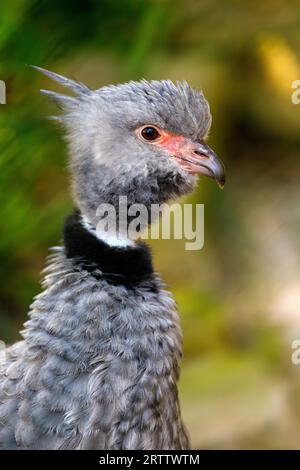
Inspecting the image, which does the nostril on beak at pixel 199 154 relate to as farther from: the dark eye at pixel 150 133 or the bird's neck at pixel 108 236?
the bird's neck at pixel 108 236

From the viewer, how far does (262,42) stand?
4.11 metres

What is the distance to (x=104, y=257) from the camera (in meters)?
1.63

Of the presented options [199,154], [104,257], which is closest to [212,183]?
[199,154]

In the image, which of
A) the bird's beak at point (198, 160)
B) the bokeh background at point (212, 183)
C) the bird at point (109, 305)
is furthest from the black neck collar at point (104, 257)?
the bokeh background at point (212, 183)

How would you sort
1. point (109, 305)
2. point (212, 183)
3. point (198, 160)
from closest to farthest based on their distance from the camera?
point (109, 305) < point (198, 160) < point (212, 183)

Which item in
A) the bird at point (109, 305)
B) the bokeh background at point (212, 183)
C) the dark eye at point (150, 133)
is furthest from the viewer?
the bokeh background at point (212, 183)

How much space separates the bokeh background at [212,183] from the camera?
7.79 feet

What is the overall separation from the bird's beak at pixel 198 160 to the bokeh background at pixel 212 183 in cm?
57

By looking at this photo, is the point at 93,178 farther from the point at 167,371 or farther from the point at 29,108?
the point at 29,108

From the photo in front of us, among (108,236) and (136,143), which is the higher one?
(136,143)

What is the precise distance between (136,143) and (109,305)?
324mm

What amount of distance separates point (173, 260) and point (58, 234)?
947 mm

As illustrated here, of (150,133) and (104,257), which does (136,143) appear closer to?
(150,133)

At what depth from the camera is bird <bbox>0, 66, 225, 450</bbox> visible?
5.10 ft
